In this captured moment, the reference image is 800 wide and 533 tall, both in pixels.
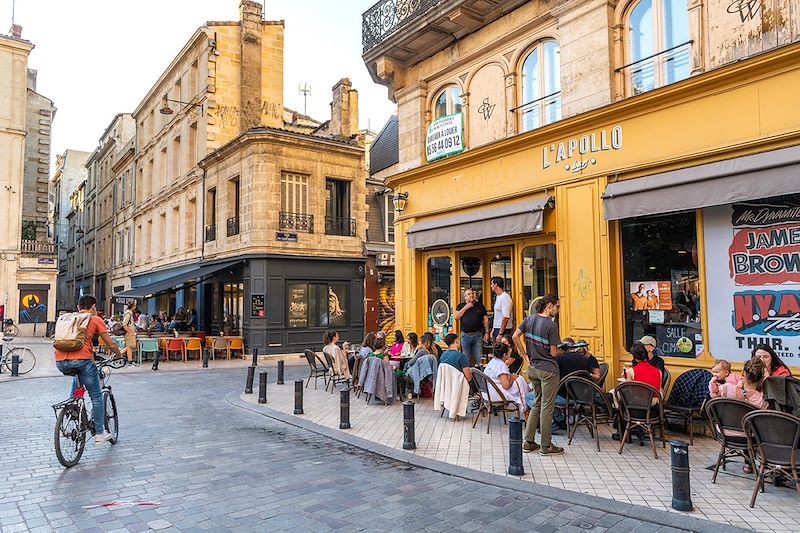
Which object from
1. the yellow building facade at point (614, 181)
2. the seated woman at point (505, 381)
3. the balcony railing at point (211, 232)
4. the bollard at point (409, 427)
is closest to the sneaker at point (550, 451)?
the seated woman at point (505, 381)

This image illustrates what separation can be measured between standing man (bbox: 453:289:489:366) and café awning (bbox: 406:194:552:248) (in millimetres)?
1173

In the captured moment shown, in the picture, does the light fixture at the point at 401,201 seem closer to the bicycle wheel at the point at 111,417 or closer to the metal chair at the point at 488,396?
the metal chair at the point at 488,396

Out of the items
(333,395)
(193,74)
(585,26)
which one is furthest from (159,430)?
(193,74)

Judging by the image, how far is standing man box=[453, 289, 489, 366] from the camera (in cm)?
960

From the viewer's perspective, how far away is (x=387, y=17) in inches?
472

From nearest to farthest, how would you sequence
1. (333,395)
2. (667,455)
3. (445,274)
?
(667,455), (333,395), (445,274)

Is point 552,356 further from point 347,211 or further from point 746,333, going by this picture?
point 347,211

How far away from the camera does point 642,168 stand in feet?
25.9

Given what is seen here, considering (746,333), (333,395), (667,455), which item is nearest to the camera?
(667,455)

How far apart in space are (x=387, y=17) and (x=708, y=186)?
25.9 feet

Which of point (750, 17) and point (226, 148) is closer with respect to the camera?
point (750, 17)

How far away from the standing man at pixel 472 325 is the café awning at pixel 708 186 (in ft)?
8.98

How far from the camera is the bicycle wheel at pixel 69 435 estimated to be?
557cm

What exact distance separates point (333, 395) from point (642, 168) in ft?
22.2
